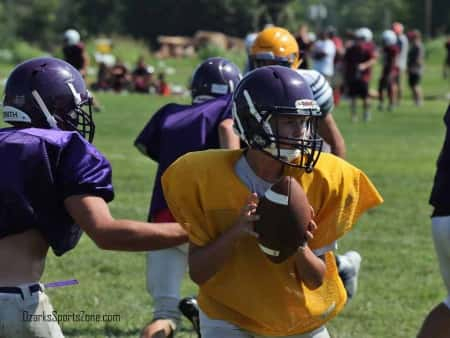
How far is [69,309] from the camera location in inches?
272

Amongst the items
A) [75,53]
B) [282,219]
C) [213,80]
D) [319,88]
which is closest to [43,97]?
[282,219]

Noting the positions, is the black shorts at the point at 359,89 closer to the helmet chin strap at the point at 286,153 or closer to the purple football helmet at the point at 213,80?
the purple football helmet at the point at 213,80

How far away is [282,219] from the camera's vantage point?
371cm

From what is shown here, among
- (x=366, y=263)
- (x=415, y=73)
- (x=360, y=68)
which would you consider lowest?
(x=415, y=73)

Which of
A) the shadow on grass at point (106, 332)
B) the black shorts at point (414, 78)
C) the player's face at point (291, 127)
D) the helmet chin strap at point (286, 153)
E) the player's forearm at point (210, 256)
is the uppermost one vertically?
the player's face at point (291, 127)

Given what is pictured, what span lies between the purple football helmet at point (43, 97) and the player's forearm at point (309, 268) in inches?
39.9

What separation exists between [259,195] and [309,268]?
32cm

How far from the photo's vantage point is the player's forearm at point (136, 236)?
3.83 metres

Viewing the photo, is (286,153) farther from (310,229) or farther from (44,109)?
(44,109)

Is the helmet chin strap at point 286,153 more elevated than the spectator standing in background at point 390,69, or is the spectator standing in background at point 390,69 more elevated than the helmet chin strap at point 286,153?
the helmet chin strap at point 286,153

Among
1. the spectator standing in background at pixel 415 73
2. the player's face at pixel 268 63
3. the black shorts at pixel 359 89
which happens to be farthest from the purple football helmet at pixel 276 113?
the spectator standing in background at pixel 415 73

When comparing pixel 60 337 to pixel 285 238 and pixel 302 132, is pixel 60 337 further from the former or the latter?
pixel 302 132

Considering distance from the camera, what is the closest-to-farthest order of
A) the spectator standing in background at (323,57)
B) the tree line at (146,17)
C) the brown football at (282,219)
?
the brown football at (282,219), the spectator standing in background at (323,57), the tree line at (146,17)

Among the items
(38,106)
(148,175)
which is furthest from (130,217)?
(38,106)
